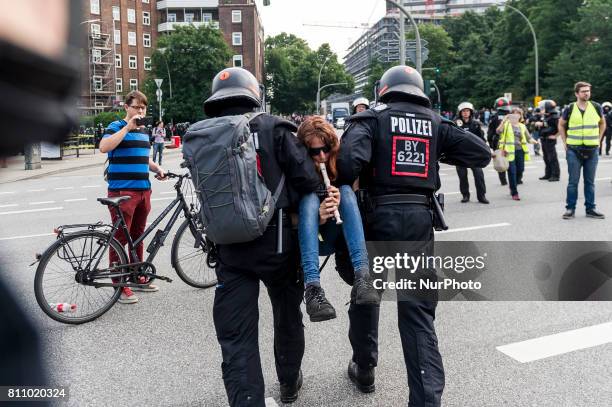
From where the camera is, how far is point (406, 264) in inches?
137

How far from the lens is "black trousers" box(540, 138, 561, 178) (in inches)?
575

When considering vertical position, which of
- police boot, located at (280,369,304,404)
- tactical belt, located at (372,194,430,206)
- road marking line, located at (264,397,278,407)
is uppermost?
tactical belt, located at (372,194,430,206)

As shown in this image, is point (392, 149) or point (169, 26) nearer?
point (392, 149)

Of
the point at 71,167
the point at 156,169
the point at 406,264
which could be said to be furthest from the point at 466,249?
the point at 71,167

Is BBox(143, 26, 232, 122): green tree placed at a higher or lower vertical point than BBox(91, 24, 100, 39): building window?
higher

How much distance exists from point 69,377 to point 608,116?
20841mm

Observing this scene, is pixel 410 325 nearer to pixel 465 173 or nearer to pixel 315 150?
pixel 315 150

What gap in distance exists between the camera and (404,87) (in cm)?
361

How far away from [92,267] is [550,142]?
40.7ft

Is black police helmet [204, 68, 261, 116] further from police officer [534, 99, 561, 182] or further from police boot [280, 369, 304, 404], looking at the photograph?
police officer [534, 99, 561, 182]

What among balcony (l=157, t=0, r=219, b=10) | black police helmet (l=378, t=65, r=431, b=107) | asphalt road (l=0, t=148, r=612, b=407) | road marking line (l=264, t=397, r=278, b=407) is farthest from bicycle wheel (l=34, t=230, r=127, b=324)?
balcony (l=157, t=0, r=219, b=10)

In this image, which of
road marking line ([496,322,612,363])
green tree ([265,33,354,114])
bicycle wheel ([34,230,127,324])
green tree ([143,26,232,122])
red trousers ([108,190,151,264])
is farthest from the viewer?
green tree ([265,33,354,114])

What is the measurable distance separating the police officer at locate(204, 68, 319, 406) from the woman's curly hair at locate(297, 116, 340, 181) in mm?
166

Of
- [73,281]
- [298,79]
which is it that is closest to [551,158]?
[73,281]
